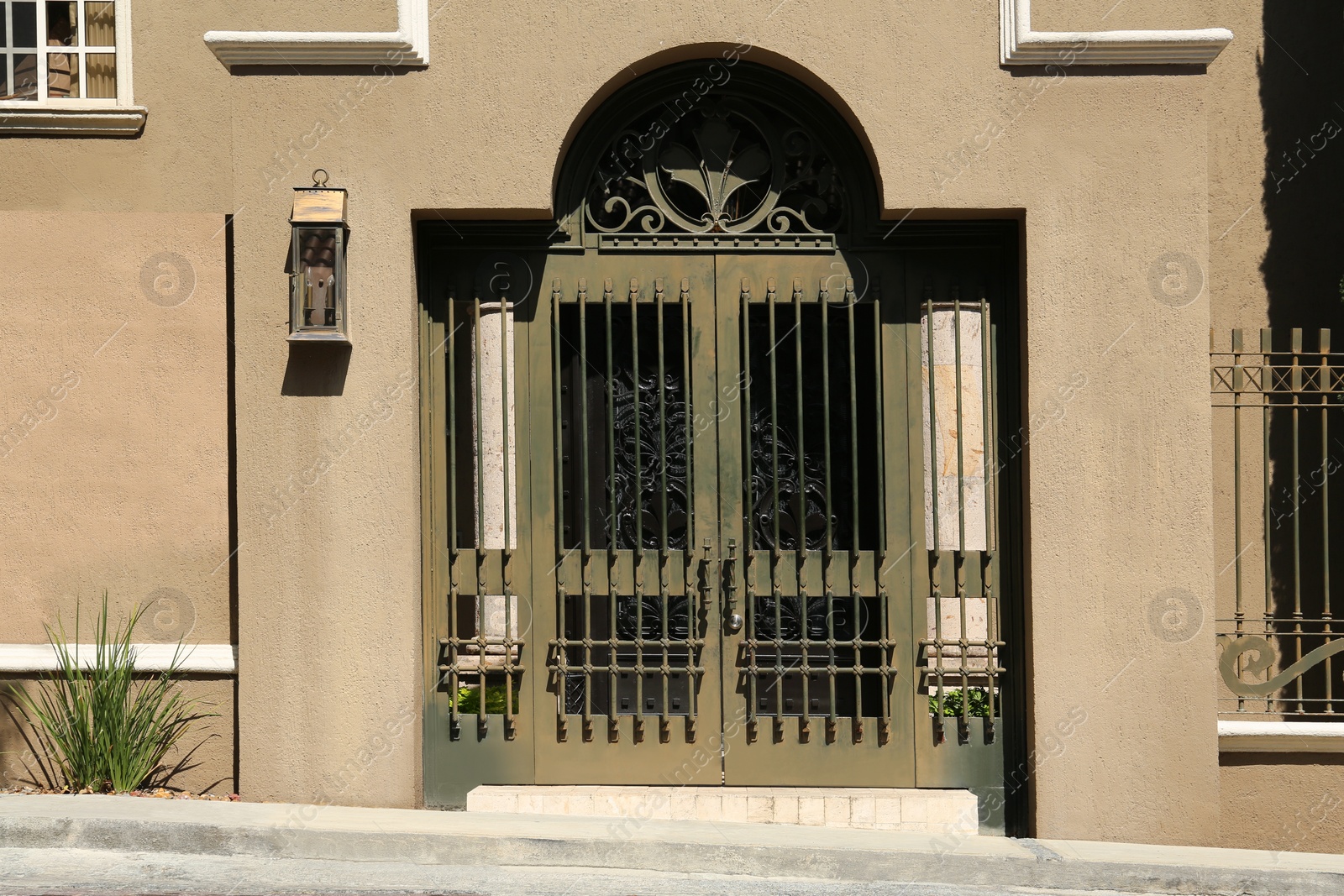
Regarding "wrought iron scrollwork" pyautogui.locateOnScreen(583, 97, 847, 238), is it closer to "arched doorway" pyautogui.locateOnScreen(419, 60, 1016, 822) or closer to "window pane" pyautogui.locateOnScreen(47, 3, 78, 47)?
"arched doorway" pyautogui.locateOnScreen(419, 60, 1016, 822)

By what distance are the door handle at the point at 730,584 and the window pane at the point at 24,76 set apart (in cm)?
490

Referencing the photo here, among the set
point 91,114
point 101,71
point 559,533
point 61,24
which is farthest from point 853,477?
point 61,24

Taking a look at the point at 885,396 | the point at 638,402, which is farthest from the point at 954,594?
the point at 638,402

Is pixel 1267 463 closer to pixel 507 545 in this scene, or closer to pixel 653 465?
pixel 653 465

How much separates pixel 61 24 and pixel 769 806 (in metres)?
6.02

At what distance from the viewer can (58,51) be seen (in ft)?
22.6

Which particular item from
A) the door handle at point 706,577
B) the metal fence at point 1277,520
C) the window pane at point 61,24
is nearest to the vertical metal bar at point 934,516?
the door handle at point 706,577

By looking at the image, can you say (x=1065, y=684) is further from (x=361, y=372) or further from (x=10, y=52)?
(x=10, y=52)

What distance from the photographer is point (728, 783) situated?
6113 mm

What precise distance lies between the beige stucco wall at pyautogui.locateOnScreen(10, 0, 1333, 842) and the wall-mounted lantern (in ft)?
0.43

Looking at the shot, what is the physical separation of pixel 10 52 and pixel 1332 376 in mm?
7874

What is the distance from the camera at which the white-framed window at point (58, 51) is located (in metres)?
6.90

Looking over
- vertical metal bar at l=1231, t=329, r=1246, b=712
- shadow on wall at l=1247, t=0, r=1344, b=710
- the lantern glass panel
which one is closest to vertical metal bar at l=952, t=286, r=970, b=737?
vertical metal bar at l=1231, t=329, r=1246, b=712

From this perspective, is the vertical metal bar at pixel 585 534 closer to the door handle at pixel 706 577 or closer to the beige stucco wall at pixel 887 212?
the door handle at pixel 706 577
